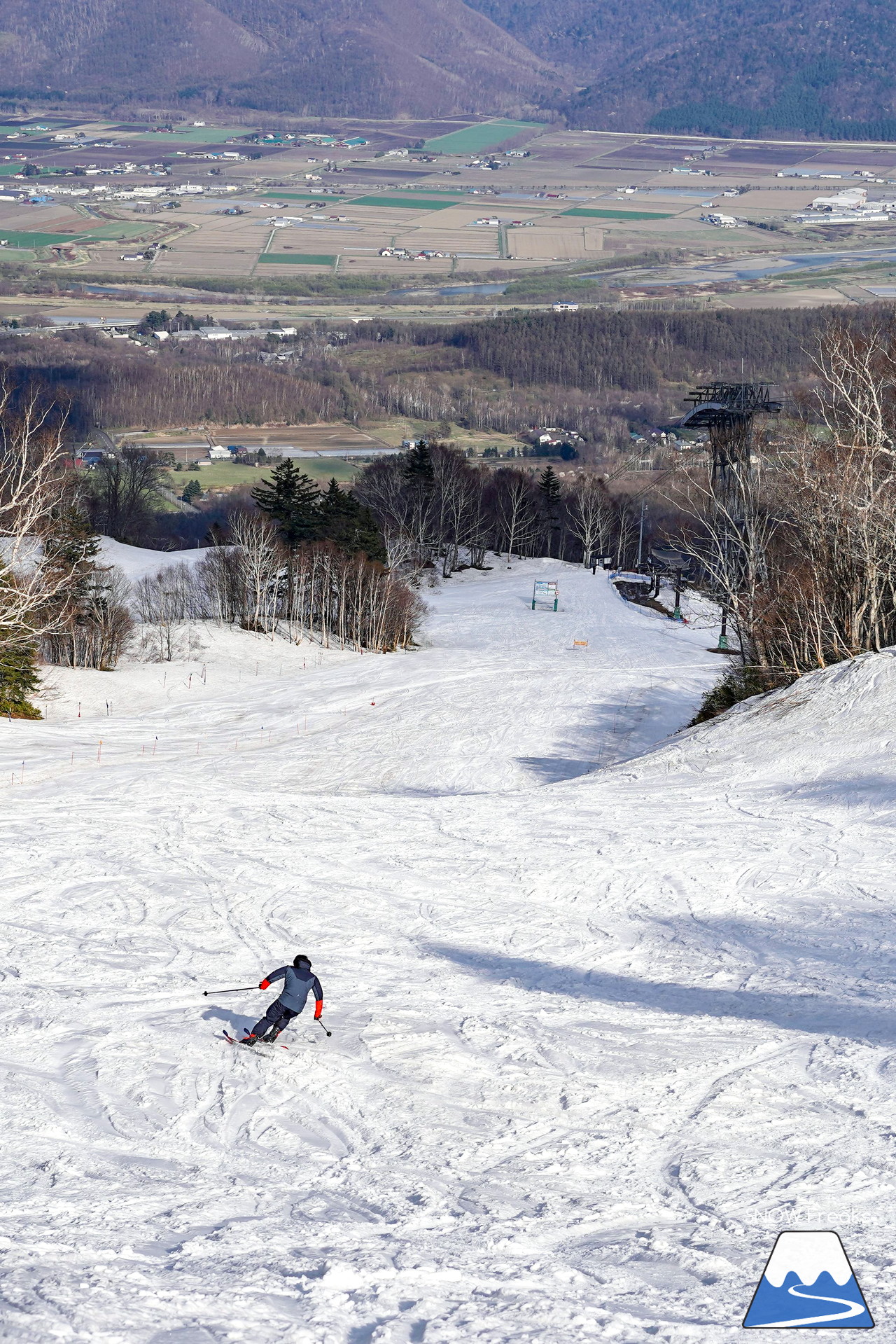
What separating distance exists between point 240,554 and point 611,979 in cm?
4832

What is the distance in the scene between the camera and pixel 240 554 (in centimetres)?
6269

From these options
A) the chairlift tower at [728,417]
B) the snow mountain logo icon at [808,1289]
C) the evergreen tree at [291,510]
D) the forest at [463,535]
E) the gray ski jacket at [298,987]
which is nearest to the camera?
the snow mountain logo icon at [808,1289]

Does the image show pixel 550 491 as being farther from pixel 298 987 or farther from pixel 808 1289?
pixel 808 1289

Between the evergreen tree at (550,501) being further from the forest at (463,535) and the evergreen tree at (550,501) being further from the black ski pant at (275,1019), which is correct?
the black ski pant at (275,1019)

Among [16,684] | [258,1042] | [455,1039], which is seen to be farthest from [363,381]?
[258,1042]

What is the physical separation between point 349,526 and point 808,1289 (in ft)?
200

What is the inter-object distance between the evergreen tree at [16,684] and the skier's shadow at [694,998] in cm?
2254

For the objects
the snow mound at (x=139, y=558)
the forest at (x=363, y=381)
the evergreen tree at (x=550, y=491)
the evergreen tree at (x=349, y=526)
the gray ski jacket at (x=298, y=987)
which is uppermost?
the forest at (x=363, y=381)

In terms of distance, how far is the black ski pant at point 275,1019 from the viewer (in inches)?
549

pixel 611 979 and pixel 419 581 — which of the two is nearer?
pixel 611 979

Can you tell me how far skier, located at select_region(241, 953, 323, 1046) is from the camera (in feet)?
45.6

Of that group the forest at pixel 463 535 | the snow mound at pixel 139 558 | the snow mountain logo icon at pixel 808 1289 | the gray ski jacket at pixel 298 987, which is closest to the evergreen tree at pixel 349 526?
the forest at pixel 463 535

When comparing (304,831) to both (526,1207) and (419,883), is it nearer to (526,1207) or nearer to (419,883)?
(419,883)

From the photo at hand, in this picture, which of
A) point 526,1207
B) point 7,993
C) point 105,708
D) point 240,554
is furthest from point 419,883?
point 240,554
